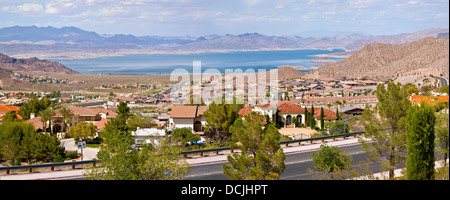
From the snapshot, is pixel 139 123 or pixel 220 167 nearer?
pixel 220 167

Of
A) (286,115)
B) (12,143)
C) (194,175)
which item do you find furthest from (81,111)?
(194,175)

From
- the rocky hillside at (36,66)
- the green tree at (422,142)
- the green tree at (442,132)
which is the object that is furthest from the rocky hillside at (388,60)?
the green tree at (422,142)

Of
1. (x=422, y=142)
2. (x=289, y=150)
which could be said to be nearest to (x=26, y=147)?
(x=289, y=150)

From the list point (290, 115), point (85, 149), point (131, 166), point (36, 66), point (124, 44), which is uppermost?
point (124, 44)

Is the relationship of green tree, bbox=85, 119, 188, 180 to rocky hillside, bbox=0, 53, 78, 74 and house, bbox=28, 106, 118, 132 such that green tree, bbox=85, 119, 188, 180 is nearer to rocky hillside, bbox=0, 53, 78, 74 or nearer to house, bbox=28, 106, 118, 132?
house, bbox=28, 106, 118, 132

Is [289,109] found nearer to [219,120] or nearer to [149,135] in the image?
[219,120]
